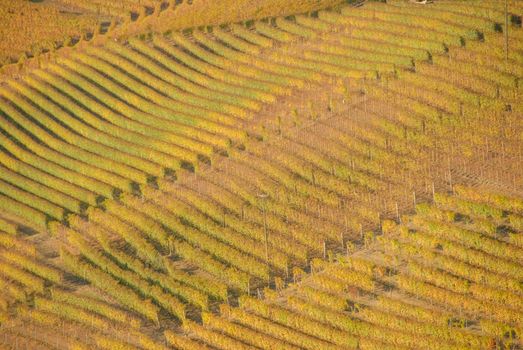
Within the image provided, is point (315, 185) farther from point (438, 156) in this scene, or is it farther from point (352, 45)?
point (352, 45)

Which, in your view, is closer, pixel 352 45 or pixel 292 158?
pixel 292 158

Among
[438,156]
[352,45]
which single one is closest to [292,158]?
[438,156]

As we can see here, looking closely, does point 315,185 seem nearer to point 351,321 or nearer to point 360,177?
point 360,177

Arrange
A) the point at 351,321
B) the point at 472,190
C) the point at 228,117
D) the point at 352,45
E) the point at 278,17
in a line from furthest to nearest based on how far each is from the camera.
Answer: the point at 278,17 → the point at 352,45 → the point at 228,117 → the point at 472,190 → the point at 351,321

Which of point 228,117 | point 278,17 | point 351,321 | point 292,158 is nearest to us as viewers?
point 351,321

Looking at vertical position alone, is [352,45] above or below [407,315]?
above

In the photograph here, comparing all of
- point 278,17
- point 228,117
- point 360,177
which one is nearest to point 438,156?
point 360,177
